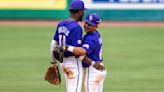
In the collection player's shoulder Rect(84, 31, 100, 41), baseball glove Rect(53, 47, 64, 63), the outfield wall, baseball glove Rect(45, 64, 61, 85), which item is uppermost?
player's shoulder Rect(84, 31, 100, 41)

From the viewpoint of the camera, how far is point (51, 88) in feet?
40.2

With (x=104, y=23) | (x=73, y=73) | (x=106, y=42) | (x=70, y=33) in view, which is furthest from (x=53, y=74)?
(x=104, y=23)

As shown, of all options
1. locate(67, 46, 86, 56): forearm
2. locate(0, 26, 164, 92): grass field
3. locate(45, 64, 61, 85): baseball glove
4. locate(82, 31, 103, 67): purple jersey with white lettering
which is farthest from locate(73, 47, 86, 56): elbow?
locate(0, 26, 164, 92): grass field

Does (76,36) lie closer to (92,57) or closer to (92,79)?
(92,57)

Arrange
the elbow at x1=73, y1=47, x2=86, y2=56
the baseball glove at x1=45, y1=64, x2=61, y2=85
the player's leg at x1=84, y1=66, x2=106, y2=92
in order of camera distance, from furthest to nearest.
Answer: the baseball glove at x1=45, y1=64, x2=61, y2=85, the player's leg at x1=84, y1=66, x2=106, y2=92, the elbow at x1=73, y1=47, x2=86, y2=56

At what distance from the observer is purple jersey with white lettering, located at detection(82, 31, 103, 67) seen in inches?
336

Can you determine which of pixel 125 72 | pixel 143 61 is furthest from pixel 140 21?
pixel 125 72

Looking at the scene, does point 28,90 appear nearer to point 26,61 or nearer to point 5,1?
point 26,61

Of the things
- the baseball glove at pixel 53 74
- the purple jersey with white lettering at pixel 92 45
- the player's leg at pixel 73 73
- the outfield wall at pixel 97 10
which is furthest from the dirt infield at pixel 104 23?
the player's leg at pixel 73 73

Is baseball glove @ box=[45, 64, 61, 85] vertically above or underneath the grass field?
above

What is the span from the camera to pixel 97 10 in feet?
84.1

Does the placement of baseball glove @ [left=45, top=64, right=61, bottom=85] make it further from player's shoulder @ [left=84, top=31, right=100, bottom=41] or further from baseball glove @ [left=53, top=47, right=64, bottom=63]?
player's shoulder @ [left=84, top=31, right=100, bottom=41]

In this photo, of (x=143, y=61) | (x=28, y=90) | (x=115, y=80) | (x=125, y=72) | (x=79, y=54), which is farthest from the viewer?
(x=143, y=61)

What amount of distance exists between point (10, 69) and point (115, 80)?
8.67ft
